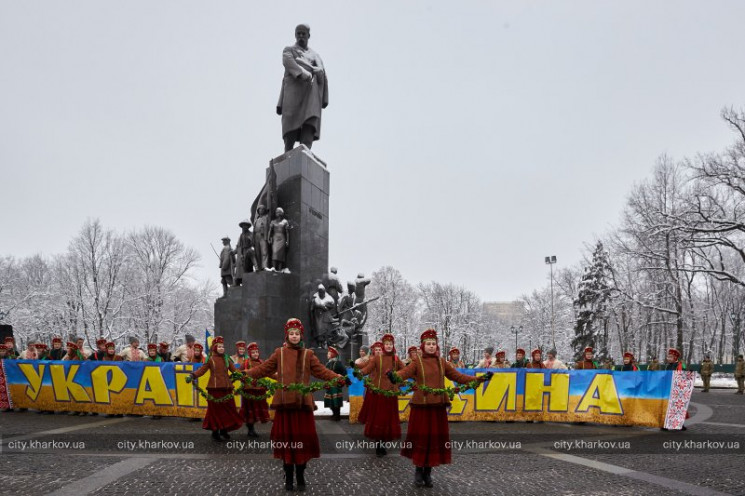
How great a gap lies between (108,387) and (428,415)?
10.1 meters

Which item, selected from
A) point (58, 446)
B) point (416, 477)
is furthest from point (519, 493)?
point (58, 446)

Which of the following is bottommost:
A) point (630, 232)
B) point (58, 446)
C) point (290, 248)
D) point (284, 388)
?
point (58, 446)

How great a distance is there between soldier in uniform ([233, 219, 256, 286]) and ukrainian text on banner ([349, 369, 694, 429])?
7.06 metres

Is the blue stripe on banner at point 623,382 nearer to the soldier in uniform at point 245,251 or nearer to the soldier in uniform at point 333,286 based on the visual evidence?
the soldier in uniform at point 333,286

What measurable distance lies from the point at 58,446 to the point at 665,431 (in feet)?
37.5

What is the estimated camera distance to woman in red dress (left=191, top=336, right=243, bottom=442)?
10.0m

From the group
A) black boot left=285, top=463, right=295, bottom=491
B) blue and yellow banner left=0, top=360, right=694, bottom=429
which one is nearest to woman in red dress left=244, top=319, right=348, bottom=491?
black boot left=285, top=463, right=295, bottom=491

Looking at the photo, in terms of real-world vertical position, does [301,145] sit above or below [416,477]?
above

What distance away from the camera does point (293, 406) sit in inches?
263

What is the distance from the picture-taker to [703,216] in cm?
2727

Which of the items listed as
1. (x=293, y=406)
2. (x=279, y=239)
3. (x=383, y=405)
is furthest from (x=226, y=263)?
(x=293, y=406)

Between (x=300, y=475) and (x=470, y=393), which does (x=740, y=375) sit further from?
(x=300, y=475)

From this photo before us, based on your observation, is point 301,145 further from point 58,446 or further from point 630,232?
point 630,232

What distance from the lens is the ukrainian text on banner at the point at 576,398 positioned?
37.2 ft
